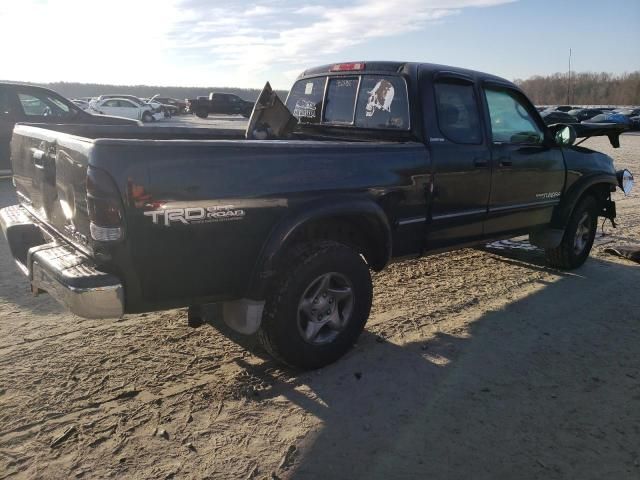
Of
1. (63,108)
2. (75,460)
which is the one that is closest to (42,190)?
→ (75,460)

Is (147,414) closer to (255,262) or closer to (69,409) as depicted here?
(69,409)

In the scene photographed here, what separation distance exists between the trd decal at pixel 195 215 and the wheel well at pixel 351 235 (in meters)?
→ 0.51

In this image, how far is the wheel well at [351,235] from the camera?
3.46 metres

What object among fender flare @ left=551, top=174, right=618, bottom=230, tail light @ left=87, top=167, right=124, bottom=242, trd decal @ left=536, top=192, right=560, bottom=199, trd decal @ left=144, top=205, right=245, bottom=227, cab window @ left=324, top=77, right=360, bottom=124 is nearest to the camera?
tail light @ left=87, top=167, right=124, bottom=242

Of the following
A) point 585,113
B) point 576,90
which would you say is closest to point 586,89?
point 576,90

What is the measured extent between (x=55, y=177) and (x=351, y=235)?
6.28 feet

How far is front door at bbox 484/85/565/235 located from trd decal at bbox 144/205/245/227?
253 cm

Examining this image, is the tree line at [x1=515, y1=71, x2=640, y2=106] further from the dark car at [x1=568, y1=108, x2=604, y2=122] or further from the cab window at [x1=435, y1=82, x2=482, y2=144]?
the cab window at [x1=435, y1=82, x2=482, y2=144]

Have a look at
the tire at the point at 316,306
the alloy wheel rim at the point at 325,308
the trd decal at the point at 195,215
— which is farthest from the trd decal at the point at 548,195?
the trd decal at the point at 195,215

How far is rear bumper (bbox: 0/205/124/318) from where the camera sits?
2.64 metres

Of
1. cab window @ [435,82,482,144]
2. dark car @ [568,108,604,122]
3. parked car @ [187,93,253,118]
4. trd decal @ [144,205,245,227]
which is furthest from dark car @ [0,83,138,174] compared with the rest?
dark car @ [568,108,604,122]

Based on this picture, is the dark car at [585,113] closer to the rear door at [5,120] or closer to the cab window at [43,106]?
the cab window at [43,106]

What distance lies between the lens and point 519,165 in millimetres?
4742

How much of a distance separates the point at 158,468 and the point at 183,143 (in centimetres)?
160
